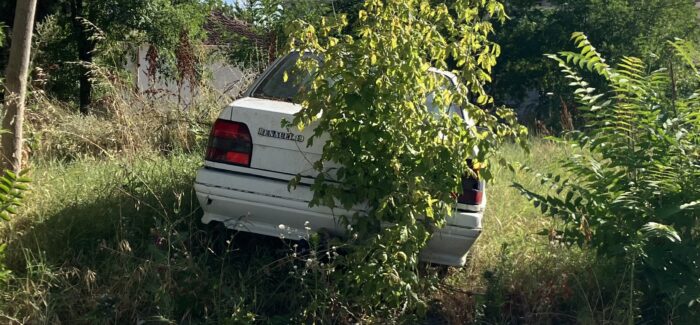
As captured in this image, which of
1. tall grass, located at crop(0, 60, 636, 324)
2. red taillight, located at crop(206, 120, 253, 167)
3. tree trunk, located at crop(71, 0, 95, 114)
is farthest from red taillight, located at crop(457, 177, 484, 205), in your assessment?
tree trunk, located at crop(71, 0, 95, 114)

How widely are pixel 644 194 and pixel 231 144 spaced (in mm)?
2507

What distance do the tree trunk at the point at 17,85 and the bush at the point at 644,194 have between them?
361 cm

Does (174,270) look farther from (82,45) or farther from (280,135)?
(82,45)

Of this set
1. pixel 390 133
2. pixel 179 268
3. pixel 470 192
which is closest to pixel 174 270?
pixel 179 268

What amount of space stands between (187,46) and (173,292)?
11.7 ft

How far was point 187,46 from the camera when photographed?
7.16 metres

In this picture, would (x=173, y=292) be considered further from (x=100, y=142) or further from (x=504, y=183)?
(x=504, y=183)

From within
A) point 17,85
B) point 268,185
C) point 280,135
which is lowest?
point 268,185

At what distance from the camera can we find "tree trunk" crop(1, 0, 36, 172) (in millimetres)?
5184

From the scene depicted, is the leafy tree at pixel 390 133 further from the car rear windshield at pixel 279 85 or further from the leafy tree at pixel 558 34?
the leafy tree at pixel 558 34

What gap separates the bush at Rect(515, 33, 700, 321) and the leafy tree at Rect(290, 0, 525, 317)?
606mm

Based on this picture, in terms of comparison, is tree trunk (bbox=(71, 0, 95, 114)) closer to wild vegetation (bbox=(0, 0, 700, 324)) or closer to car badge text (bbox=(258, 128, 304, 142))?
wild vegetation (bbox=(0, 0, 700, 324))

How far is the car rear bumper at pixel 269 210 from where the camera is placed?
4254 mm

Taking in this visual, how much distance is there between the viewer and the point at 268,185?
427 cm
